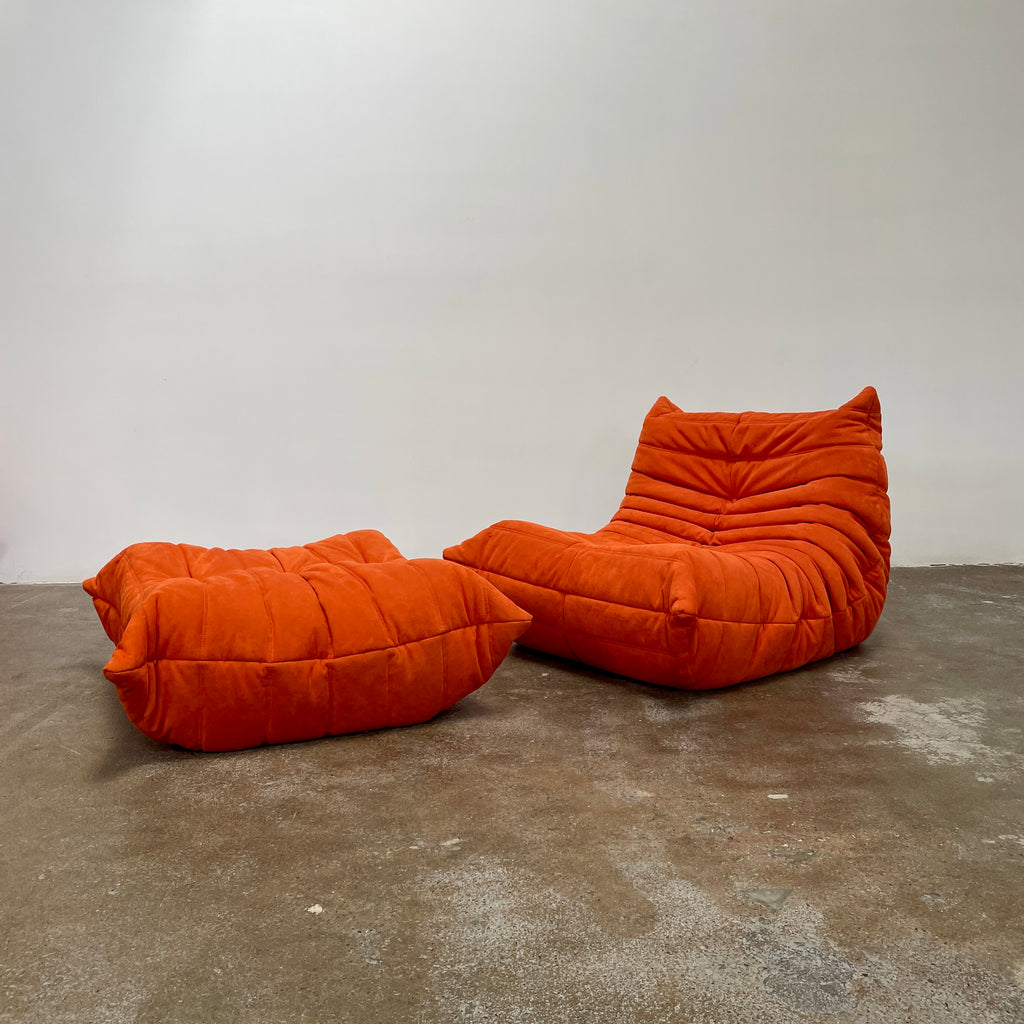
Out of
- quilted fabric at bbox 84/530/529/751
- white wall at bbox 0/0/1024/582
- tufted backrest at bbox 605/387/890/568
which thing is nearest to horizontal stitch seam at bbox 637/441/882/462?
tufted backrest at bbox 605/387/890/568

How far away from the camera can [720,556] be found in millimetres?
2264

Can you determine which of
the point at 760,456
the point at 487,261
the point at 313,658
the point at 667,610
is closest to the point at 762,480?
the point at 760,456

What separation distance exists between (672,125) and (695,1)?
54 cm

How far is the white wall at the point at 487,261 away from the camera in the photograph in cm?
388

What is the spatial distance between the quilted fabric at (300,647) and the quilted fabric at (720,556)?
0.32 metres

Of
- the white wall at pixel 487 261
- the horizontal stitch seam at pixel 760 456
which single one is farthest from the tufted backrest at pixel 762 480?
the white wall at pixel 487 261

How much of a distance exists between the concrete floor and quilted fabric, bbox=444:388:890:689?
0.52 ft

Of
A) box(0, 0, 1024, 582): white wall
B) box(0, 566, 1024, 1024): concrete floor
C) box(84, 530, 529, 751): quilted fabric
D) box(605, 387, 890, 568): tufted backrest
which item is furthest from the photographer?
box(0, 0, 1024, 582): white wall

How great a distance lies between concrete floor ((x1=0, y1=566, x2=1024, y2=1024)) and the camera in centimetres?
107

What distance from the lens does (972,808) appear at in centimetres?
155

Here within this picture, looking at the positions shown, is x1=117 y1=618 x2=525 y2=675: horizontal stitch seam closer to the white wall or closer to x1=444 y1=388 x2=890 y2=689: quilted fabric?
x1=444 y1=388 x2=890 y2=689: quilted fabric

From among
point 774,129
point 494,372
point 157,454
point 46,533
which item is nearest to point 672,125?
point 774,129

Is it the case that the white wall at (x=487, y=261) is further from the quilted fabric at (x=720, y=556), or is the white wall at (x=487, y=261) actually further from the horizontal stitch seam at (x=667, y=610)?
the horizontal stitch seam at (x=667, y=610)

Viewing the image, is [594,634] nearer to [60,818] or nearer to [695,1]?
[60,818]
